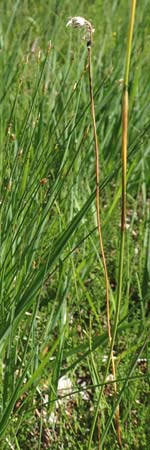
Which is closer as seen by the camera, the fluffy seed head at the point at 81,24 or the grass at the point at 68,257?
the fluffy seed head at the point at 81,24

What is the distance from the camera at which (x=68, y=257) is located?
155cm

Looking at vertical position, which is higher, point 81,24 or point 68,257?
point 81,24

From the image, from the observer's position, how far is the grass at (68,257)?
131cm

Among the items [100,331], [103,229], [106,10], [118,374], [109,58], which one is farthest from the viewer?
[106,10]

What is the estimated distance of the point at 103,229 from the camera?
1.78 m

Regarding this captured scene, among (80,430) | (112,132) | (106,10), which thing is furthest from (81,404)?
(106,10)

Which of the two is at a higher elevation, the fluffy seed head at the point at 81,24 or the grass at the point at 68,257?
the fluffy seed head at the point at 81,24

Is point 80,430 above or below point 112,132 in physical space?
below

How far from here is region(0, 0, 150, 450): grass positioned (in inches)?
51.5

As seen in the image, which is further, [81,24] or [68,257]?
[68,257]

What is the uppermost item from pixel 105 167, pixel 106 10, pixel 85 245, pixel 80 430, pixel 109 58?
pixel 106 10

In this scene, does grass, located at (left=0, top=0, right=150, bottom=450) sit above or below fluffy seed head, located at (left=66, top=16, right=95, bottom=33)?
below

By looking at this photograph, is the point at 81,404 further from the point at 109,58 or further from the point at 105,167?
the point at 109,58

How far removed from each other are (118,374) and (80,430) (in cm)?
14
